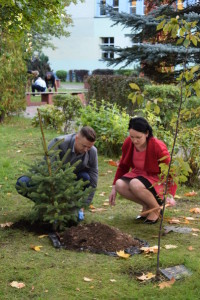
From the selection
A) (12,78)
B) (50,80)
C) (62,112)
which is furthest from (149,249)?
(50,80)

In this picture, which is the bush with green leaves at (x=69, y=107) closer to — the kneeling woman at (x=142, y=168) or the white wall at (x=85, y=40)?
the kneeling woman at (x=142, y=168)

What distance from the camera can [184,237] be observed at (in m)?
4.71

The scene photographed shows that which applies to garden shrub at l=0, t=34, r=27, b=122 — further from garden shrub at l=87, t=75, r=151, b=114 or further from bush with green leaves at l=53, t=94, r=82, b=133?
bush with green leaves at l=53, t=94, r=82, b=133

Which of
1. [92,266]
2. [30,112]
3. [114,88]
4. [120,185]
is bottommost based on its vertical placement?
[92,266]

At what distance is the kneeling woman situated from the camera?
4.91m

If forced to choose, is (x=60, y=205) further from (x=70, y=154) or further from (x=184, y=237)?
(x=184, y=237)

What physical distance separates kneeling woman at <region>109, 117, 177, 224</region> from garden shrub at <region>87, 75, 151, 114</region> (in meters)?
6.55

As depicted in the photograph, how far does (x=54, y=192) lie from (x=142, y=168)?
112cm

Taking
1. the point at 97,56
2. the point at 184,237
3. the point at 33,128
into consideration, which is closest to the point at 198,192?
the point at 184,237

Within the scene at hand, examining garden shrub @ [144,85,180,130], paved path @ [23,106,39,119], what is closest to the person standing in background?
paved path @ [23,106,39,119]

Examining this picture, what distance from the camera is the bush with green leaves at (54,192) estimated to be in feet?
14.7

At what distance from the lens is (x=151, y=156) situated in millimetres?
5043

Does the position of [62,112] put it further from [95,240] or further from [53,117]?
[95,240]

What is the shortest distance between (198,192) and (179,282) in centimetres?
334
